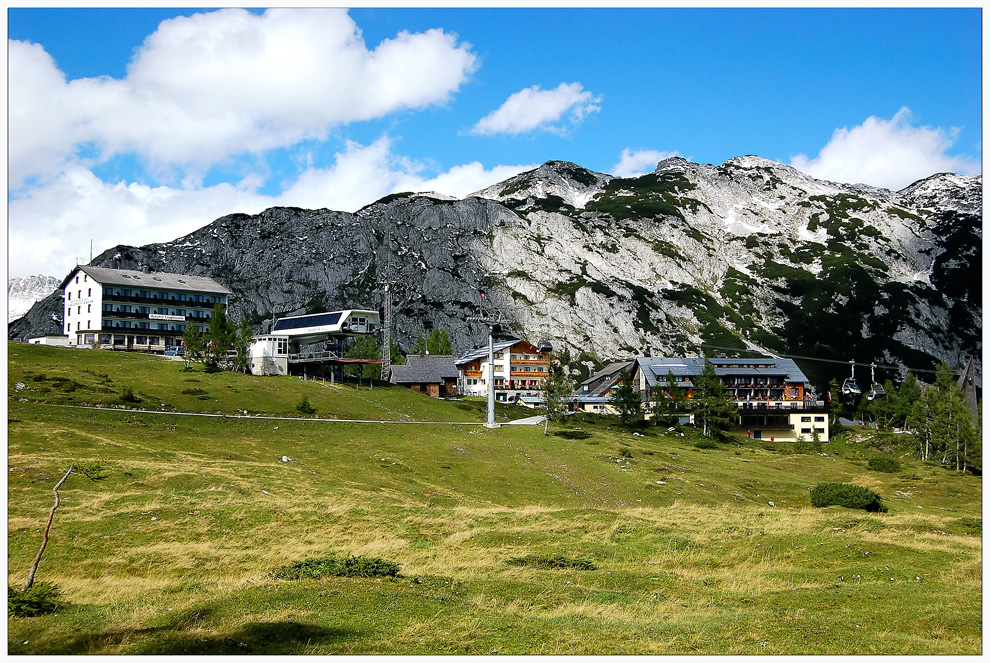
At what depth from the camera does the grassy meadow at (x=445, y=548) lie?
1900cm

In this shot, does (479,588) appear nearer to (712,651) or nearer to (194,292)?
(712,651)

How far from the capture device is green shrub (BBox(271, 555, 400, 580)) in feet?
82.3

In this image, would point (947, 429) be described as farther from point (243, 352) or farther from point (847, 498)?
point (243, 352)

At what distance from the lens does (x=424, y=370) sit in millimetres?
140125

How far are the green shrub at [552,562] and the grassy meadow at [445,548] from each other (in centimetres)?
17

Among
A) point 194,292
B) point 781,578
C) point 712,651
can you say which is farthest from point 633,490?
point 194,292

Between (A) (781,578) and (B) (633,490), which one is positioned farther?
(B) (633,490)

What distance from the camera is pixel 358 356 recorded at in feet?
466

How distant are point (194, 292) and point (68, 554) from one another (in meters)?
119

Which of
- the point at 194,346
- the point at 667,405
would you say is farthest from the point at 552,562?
the point at 194,346

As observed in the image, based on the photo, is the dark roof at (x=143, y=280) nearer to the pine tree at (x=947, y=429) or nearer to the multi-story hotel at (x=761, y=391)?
the multi-story hotel at (x=761, y=391)

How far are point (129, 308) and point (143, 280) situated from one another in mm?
6229

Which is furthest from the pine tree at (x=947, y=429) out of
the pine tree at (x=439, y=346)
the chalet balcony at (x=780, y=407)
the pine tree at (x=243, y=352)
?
the pine tree at (x=439, y=346)

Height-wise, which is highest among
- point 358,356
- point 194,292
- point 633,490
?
point 194,292
